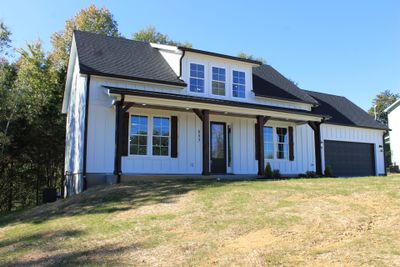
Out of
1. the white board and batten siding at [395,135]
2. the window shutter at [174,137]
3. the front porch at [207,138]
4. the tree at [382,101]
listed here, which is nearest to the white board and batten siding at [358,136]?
the front porch at [207,138]

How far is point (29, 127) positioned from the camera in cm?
2219

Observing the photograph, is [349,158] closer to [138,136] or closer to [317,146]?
[317,146]

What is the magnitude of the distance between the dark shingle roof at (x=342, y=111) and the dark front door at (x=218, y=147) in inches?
257

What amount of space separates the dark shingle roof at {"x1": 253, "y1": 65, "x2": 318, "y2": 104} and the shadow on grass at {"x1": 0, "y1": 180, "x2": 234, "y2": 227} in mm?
8260

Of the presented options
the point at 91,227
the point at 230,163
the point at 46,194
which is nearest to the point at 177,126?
the point at 230,163

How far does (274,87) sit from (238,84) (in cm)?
274

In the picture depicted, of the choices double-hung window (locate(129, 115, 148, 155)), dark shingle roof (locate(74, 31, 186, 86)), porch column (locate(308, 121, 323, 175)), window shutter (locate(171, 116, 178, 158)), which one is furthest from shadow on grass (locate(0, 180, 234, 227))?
porch column (locate(308, 121, 323, 175))

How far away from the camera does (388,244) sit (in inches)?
213

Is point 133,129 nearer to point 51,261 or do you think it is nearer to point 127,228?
point 127,228

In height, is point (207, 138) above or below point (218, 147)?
above

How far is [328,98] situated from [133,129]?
14.3m

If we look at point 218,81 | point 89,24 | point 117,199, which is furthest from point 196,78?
point 89,24

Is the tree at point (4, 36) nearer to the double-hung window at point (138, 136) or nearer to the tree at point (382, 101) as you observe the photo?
the double-hung window at point (138, 136)

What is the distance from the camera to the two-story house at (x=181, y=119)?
14.2 meters
